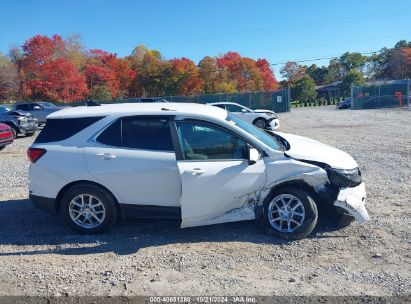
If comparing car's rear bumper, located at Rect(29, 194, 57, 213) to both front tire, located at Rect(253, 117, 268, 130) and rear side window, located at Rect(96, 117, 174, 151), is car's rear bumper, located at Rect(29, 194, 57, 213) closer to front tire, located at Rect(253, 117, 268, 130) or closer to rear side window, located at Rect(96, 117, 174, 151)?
rear side window, located at Rect(96, 117, 174, 151)

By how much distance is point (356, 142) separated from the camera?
12.8 m

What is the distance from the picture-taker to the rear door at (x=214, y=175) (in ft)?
15.4

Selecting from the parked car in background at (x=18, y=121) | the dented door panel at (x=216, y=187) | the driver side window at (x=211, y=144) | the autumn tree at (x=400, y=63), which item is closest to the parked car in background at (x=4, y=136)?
the parked car in background at (x=18, y=121)

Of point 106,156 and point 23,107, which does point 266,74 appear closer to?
point 23,107

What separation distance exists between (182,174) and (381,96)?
35726 millimetres

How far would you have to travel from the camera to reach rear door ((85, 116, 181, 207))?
4.82 m

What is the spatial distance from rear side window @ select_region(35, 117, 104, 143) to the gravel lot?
50.7 inches

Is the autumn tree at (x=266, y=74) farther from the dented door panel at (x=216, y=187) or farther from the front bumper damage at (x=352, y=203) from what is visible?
the dented door panel at (x=216, y=187)

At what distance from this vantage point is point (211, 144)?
16.0 ft

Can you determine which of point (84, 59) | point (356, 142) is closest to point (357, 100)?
point (356, 142)

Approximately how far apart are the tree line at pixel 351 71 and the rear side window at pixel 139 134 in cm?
7288

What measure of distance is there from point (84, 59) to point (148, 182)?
58146 millimetres

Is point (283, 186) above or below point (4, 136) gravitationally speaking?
below

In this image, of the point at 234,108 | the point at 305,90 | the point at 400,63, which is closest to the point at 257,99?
the point at 234,108
